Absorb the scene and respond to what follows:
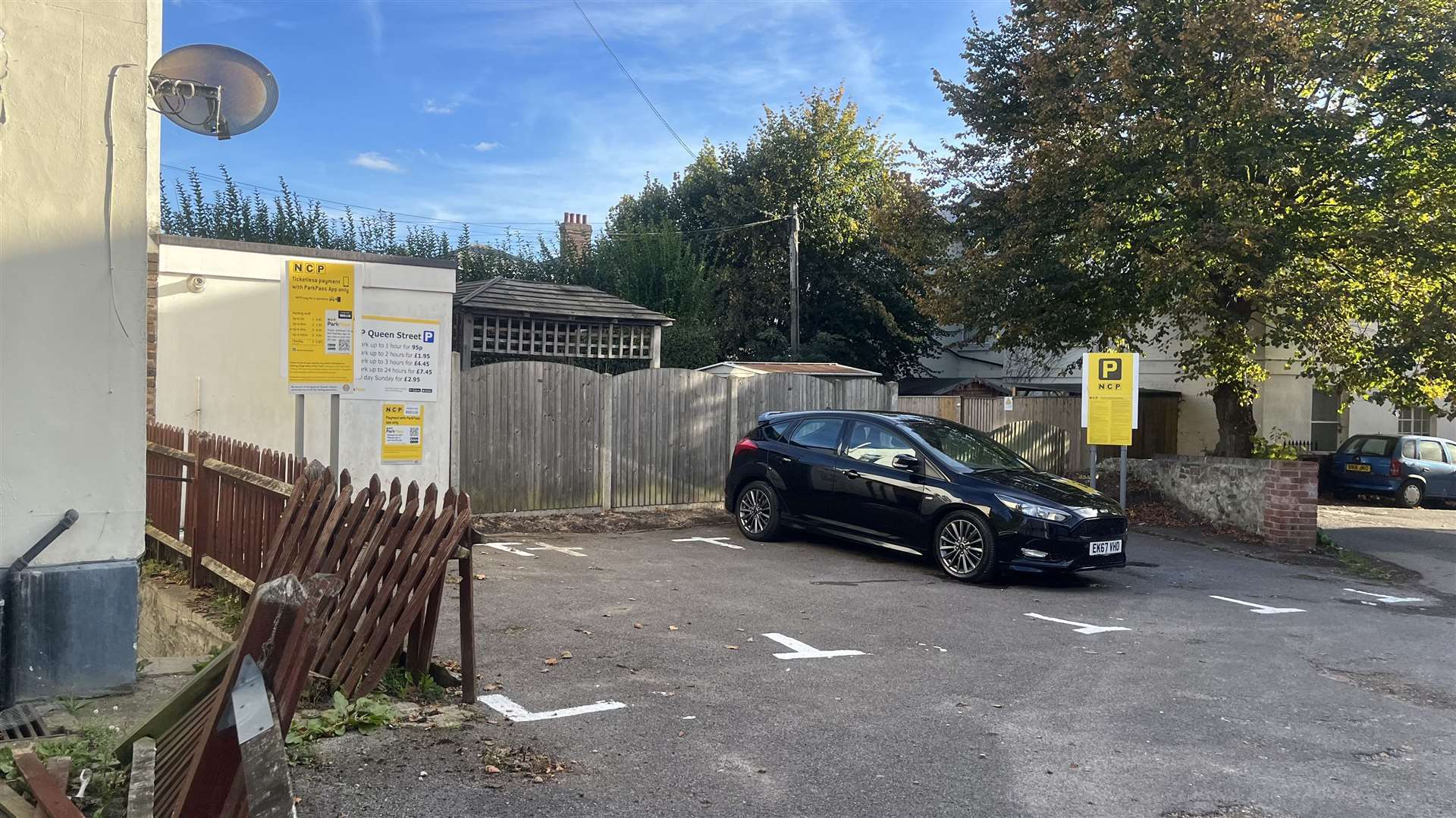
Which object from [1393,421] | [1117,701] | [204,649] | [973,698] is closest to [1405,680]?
[1117,701]

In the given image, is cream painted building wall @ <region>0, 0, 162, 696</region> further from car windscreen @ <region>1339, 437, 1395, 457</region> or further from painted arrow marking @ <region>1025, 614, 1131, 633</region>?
car windscreen @ <region>1339, 437, 1395, 457</region>

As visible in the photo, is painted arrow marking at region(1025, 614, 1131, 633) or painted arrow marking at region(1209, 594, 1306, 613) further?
painted arrow marking at region(1209, 594, 1306, 613)

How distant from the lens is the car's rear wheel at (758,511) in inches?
454

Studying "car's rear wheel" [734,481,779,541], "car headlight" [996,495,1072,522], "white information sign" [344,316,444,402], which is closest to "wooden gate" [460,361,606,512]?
"car's rear wheel" [734,481,779,541]

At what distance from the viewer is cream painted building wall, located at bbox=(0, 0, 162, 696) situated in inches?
191

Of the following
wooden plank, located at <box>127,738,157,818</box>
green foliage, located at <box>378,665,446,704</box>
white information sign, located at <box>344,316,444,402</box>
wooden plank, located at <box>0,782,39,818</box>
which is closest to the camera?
wooden plank, located at <box>127,738,157,818</box>

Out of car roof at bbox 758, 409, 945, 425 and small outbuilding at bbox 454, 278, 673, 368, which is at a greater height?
small outbuilding at bbox 454, 278, 673, 368

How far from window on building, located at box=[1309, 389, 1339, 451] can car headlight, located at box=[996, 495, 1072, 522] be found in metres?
Result: 17.1

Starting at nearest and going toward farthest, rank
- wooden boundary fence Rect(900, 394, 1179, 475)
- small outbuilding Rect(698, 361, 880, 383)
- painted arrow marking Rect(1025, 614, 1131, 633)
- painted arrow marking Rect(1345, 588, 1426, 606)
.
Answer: painted arrow marking Rect(1025, 614, 1131, 633), painted arrow marking Rect(1345, 588, 1426, 606), small outbuilding Rect(698, 361, 880, 383), wooden boundary fence Rect(900, 394, 1179, 475)

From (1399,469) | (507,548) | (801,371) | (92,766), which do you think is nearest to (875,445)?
(507,548)

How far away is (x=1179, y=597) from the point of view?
380 inches

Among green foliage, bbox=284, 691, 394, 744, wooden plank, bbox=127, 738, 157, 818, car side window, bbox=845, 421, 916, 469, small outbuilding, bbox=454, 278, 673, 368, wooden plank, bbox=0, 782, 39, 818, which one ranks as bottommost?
green foliage, bbox=284, 691, 394, 744

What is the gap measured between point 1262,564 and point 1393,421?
1471 cm

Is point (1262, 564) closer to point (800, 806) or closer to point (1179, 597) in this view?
point (1179, 597)
